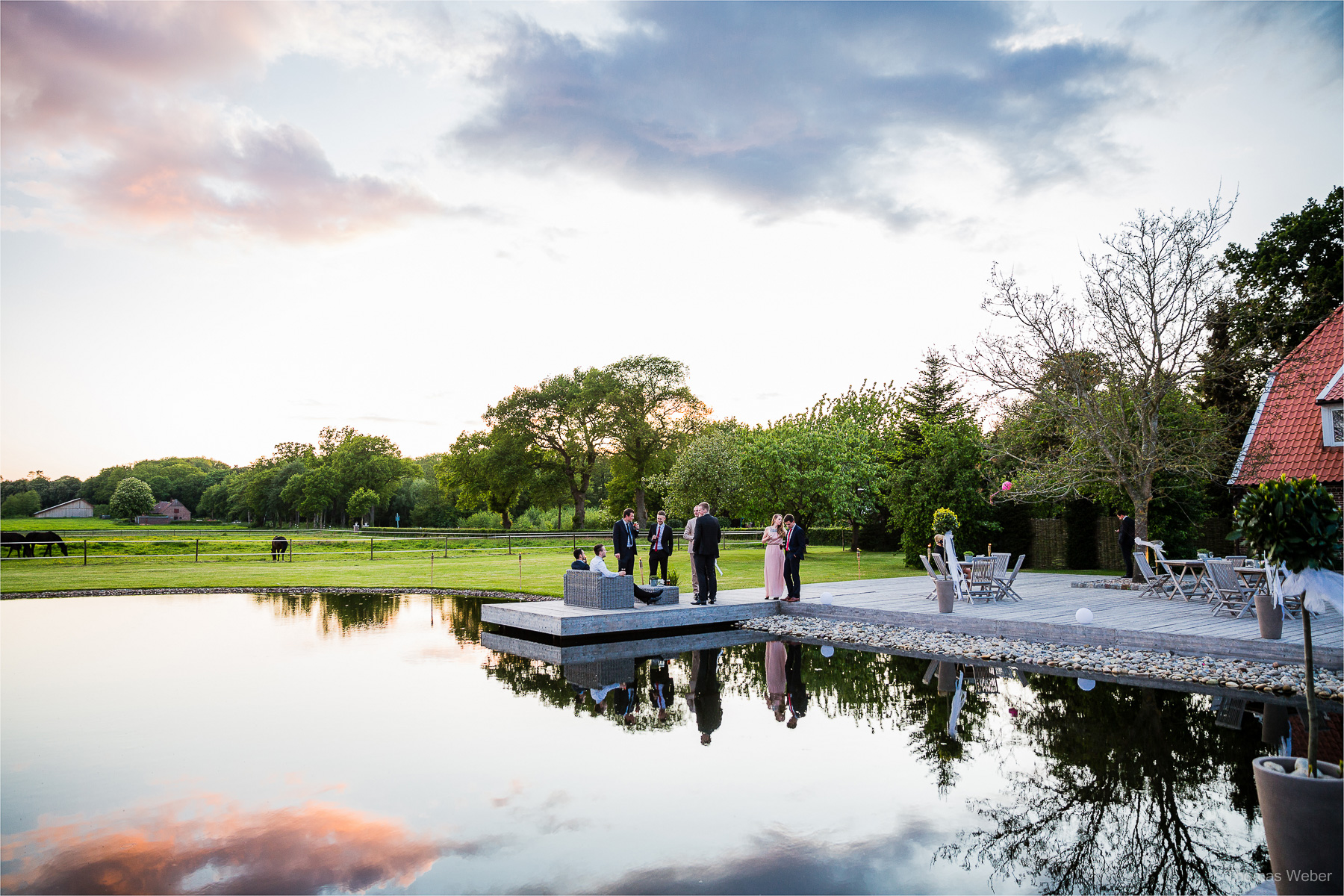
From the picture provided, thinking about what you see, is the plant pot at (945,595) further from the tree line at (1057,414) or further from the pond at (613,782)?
the tree line at (1057,414)

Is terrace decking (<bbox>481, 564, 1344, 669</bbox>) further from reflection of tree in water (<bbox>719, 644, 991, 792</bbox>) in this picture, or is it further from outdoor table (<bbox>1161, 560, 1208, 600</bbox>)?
reflection of tree in water (<bbox>719, 644, 991, 792</bbox>)

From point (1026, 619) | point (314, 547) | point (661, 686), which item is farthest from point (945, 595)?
point (314, 547)

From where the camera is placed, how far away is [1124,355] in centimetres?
1703

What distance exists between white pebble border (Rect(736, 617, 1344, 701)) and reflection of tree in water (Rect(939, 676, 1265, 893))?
5.36 feet

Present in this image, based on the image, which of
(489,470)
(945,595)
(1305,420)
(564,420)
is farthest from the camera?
(564,420)

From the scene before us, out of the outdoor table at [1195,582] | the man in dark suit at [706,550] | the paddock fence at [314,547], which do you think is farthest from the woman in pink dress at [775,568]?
the paddock fence at [314,547]

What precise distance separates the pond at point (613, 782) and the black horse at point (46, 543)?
66.8ft

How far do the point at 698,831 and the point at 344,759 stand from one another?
9.94 ft

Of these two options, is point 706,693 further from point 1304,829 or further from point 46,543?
point 46,543

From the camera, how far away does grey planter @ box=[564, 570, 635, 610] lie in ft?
40.0

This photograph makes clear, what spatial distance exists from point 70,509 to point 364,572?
2684 inches

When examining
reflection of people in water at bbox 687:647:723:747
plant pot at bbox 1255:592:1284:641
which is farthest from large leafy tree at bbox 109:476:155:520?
plant pot at bbox 1255:592:1284:641

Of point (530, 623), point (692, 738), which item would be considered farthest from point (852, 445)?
point (692, 738)

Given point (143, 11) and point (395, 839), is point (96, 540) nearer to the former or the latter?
point (143, 11)
